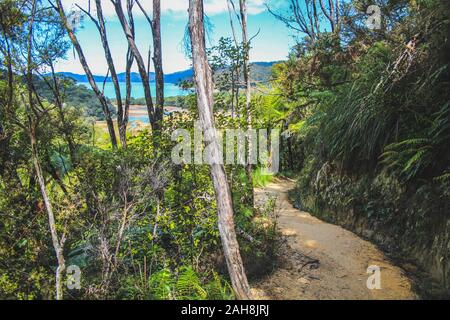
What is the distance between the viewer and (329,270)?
459 cm

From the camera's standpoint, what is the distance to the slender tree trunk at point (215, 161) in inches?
139

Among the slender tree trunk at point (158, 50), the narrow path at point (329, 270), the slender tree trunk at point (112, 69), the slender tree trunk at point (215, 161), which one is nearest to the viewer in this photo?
the slender tree trunk at point (215, 161)

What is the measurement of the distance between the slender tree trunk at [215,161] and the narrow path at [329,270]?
876 millimetres

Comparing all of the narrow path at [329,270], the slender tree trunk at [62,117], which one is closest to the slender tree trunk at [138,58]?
the slender tree trunk at [62,117]

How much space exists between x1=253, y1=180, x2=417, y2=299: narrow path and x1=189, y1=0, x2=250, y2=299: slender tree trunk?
88 cm

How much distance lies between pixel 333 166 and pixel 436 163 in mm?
2553

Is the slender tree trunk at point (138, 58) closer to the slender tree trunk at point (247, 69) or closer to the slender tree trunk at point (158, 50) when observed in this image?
the slender tree trunk at point (158, 50)

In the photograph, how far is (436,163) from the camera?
14.4ft

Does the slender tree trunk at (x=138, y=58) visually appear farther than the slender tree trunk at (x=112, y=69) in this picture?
No

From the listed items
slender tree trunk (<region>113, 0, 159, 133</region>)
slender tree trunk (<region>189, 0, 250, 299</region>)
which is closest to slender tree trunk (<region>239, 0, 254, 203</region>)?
slender tree trunk (<region>113, 0, 159, 133</region>)

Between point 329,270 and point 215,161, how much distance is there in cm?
245

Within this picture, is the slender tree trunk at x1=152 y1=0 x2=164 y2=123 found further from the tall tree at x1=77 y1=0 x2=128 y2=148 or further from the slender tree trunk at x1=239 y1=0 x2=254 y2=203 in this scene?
the slender tree trunk at x1=239 y1=0 x2=254 y2=203
